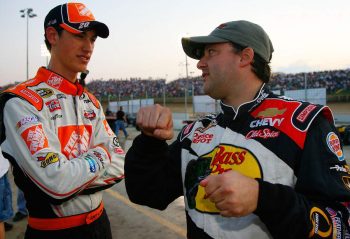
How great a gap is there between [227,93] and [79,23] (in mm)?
1103

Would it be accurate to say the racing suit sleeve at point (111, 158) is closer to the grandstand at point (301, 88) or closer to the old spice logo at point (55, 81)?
the old spice logo at point (55, 81)

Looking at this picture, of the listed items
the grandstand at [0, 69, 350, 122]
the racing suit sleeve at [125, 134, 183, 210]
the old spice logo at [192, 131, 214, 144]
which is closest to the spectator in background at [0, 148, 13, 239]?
the racing suit sleeve at [125, 134, 183, 210]

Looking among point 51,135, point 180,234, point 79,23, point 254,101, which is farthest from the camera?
point 180,234

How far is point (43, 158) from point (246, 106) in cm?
109

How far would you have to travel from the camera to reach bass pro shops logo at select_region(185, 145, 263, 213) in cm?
156

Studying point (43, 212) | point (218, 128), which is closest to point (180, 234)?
point (43, 212)

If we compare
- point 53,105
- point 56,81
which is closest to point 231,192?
point 53,105

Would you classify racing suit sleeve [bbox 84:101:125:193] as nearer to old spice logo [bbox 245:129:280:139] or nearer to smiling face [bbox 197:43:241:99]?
smiling face [bbox 197:43:241:99]

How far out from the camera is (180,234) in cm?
432

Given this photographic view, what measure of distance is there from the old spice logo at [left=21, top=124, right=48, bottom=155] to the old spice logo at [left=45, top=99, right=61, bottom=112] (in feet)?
0.68

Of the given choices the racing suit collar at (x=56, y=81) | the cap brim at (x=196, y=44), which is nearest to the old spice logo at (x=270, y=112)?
the cap brim at (x=196, y=44)

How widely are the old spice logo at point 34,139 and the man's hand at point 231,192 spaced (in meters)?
1.07

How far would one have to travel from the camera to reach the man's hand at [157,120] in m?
1.49

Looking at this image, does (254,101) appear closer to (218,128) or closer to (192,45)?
(218,128)
